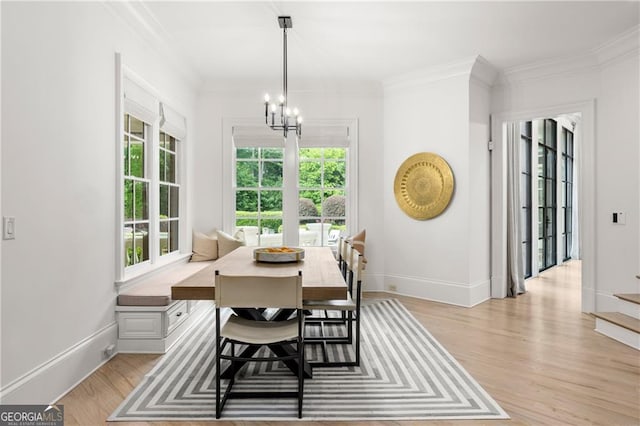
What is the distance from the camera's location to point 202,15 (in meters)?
3.42

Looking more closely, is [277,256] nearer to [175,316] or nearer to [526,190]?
[175,316]

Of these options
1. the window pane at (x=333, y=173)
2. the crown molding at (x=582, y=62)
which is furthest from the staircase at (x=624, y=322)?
the window pane at (x=333, y=173)

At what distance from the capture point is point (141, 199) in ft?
12.0

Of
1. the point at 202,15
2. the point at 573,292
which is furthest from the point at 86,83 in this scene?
the point at 573,292

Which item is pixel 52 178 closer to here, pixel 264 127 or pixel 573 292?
pixel 264 127

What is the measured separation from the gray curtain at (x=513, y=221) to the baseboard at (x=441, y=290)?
0.38 meters

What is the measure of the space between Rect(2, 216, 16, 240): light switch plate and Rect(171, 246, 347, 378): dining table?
86 cm

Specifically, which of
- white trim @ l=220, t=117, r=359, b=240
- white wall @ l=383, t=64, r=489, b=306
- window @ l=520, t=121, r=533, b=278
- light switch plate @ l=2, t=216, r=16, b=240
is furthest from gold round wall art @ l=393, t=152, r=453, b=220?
light switch plate @ l=2, t=216, r=16, b=240

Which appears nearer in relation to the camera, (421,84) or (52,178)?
(52,178)

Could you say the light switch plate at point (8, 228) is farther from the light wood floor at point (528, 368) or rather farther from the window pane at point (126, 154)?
the window pane at point (126, 154)

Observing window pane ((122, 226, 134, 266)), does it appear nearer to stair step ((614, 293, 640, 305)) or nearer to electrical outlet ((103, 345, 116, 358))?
electrical outlet ((103, 345, 116, 358))

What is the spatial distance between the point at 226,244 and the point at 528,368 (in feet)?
11.8

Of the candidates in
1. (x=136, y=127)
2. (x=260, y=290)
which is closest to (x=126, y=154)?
(x=136, y=127)

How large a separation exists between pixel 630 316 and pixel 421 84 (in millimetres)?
3391
